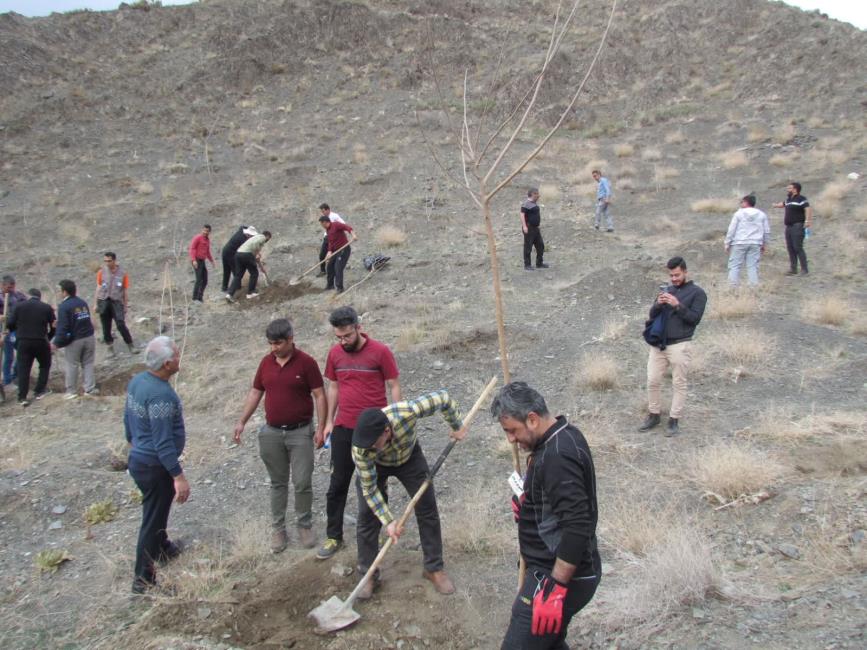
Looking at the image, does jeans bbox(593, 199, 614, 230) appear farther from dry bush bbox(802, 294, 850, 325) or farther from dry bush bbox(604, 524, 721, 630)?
dry bush bbox(604, 524, 721, 630)

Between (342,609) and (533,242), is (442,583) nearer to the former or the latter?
(342,609)

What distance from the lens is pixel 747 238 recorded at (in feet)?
29.4

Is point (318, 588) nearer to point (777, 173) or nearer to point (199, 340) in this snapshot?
point (199, 340)

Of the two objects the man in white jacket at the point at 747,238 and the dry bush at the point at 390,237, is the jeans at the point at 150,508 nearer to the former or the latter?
the man in white jacket at the point at 747,238

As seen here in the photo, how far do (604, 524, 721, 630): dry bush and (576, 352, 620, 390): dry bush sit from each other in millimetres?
3229

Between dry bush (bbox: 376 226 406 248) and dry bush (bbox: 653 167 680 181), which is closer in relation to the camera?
dry bush (bbox: 376 226 406 248)

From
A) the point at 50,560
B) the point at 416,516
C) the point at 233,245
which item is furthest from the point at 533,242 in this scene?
the point at 50,560

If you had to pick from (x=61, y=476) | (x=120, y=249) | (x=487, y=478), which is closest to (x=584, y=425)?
(x=487, y=478)

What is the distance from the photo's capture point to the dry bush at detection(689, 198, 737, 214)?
1475 centimetres

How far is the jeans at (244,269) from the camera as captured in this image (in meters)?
11.0

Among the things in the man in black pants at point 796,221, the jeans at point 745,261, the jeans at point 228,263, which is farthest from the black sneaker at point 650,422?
the jeans at point 228,263

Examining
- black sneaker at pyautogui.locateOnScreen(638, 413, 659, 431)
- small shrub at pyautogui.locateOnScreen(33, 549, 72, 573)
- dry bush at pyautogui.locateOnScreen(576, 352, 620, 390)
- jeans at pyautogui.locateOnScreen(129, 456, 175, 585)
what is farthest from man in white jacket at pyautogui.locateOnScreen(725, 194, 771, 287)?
small shrub at pyautogui.locateOnScreen(33, 549, 72, 573)

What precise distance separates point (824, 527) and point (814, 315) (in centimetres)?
537

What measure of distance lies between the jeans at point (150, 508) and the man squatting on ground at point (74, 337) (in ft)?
14.4
